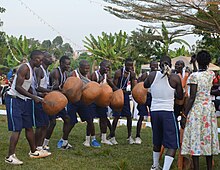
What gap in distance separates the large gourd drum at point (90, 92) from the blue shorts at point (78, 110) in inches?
13.3

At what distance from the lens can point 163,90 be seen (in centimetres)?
522

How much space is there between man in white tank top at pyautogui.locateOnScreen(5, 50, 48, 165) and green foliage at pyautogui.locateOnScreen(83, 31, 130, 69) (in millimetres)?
21082

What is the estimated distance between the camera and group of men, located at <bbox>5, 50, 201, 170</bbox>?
17.3 ft

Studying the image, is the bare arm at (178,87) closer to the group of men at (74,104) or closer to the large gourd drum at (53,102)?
the group of men at (74,104)

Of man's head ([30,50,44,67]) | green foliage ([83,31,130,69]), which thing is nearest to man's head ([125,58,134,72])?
man's head ([30,50,44,67])

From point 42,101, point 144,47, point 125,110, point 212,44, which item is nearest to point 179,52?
point 144,47

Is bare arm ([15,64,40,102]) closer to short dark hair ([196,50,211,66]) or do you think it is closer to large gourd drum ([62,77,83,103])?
large gourd drum ([62,77,83,103])

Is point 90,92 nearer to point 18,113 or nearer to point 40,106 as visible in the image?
point 40,106

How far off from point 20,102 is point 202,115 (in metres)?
2.74

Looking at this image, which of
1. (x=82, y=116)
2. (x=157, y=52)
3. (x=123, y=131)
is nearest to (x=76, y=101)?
(x=82, y=116)

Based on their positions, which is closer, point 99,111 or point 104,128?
point 99,111

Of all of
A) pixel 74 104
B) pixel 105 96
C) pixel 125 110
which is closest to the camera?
pixel 105 96

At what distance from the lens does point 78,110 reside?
7.46 meters

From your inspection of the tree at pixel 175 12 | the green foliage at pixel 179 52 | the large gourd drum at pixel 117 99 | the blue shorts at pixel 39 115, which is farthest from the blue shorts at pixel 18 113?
the green foliage at pixel 179 52
